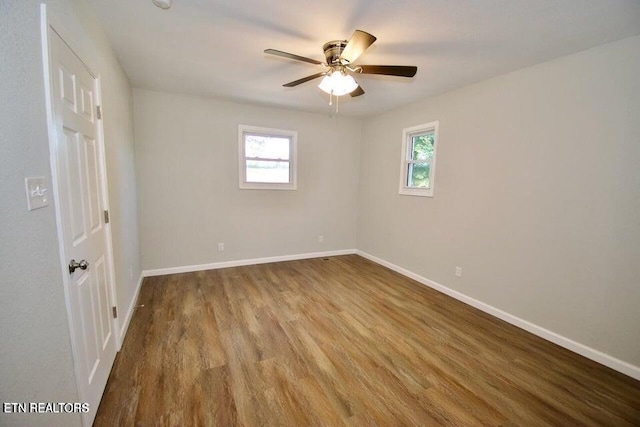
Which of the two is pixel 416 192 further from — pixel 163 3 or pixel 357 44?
pixel 163 3

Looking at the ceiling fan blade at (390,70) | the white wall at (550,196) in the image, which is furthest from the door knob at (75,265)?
the white wall at (550,196)

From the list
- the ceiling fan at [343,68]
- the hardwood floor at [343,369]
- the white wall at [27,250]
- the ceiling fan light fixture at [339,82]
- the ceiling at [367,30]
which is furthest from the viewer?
the ceiling fan light fixture at [339,82]

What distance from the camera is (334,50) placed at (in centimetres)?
206

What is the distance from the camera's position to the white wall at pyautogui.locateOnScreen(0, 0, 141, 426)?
862 millimetres

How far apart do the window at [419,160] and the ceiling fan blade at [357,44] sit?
203 centimetres

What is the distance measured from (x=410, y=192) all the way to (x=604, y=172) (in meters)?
2.05

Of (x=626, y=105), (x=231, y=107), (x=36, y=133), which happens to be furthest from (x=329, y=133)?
(x=36, y=133)

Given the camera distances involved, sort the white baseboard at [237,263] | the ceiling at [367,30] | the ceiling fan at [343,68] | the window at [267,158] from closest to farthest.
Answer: the ceiling at [367,30], the ceiling fan at [343,68], the white baseboard at [237,263], the window at [267,158]

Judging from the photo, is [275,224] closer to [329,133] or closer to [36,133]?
[329,133]

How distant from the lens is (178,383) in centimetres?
180

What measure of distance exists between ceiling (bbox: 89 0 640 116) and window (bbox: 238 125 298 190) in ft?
3.96

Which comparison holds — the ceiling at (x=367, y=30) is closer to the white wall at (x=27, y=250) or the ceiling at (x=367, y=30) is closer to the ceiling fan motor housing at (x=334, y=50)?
the ceiling fan motor housing at (x=334, y=50)

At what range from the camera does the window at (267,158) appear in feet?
13.6

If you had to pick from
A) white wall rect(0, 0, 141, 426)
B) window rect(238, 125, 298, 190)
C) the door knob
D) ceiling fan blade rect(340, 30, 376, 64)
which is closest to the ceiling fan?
ceiling fan blade rect(340, 30, 376, 64)
